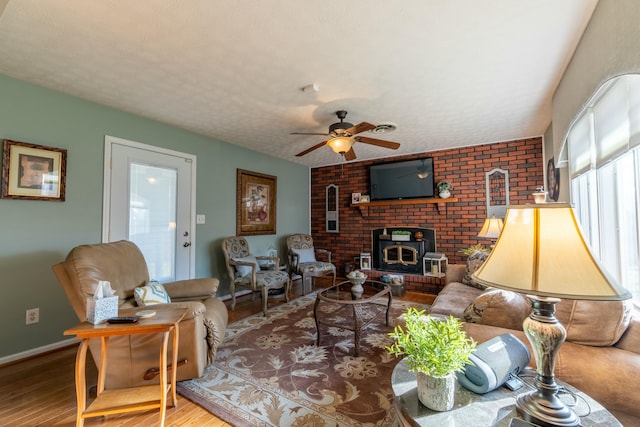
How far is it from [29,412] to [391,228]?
4.72 meters

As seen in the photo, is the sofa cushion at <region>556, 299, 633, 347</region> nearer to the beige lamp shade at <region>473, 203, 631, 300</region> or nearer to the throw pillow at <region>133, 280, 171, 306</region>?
the beige lamp shade at <region>473, 203, 631, 300</region>

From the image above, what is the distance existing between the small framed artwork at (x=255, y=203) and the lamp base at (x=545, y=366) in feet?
12.9

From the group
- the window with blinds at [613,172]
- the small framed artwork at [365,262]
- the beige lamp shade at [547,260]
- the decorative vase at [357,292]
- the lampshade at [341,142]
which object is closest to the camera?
the beige lamp shade at [547,260]

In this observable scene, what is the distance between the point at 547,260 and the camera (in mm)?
804

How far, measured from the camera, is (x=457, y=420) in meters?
0.89

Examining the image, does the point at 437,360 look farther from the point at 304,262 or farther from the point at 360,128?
the point at 304,262

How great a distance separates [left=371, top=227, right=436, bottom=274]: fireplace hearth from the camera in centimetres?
476

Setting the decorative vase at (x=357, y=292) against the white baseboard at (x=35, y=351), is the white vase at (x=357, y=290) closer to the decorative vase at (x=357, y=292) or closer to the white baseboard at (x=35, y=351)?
the decorative vase at (x=357, y=292)

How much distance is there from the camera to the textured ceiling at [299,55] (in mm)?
1573

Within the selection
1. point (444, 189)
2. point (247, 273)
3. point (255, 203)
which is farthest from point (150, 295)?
point (444, 189)

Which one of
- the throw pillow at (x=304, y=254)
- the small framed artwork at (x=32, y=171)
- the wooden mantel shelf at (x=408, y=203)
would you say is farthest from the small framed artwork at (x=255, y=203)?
the small framed artwork at (x=32, y=171)

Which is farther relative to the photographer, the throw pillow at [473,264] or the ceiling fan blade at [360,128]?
→ the throw pillow at [473,264]

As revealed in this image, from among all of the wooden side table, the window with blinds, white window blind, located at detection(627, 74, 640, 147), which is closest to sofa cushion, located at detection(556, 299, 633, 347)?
the window with blinds

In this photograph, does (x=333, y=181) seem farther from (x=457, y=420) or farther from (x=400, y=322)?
(x=457, y=420)
